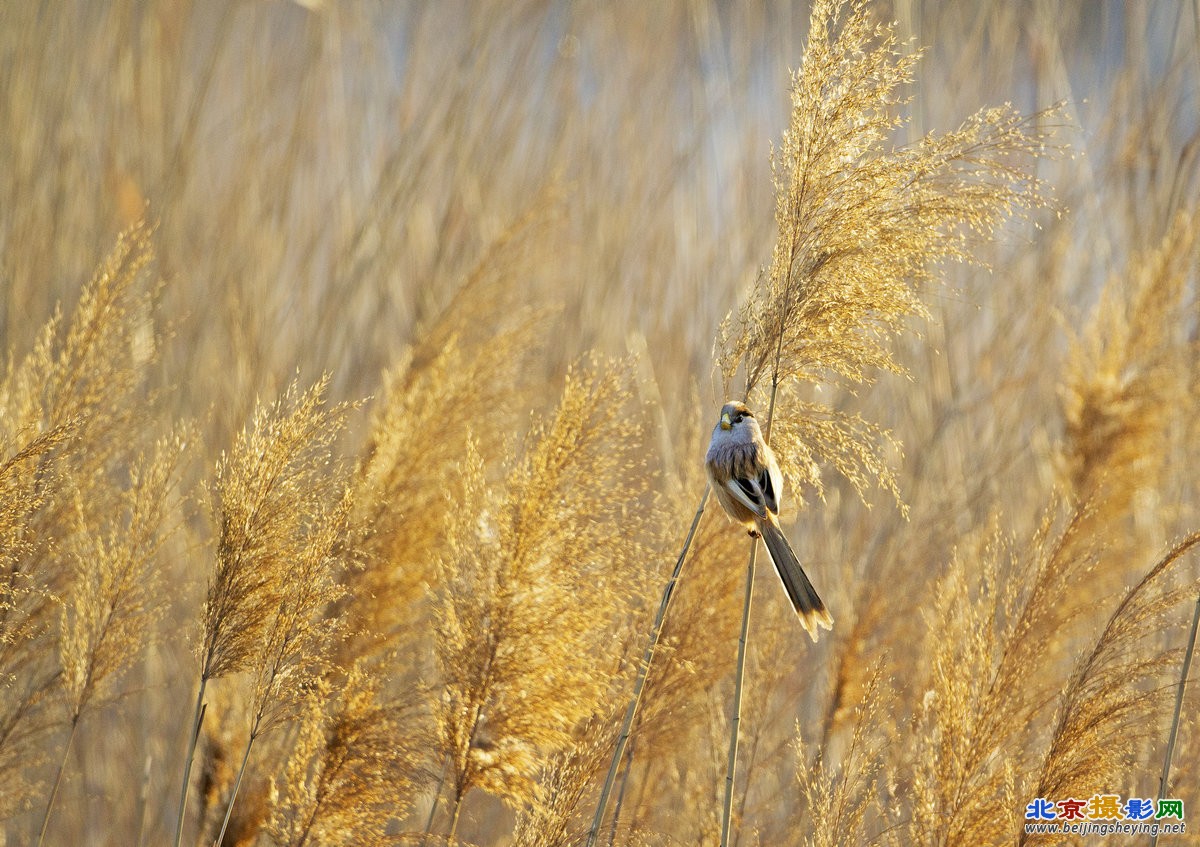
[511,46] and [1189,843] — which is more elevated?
[511,46]

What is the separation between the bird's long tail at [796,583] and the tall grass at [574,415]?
20cm

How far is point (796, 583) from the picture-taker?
1360 mm

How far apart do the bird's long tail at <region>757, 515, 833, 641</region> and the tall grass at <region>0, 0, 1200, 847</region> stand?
0.65 feet

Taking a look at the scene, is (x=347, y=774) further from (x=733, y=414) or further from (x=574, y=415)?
(x=733, y=414)

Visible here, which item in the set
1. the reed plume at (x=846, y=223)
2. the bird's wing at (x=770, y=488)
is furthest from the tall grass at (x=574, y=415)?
the bird's wing at (x=770, y=488)

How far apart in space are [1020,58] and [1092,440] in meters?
1.96

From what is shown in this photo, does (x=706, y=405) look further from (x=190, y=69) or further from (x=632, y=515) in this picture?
(x=190, y=69)

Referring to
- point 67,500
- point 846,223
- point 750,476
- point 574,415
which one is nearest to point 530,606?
point 574,415

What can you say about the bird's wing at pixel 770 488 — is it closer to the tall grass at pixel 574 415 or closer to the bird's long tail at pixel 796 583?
the bird's long tail at pixel 796 583

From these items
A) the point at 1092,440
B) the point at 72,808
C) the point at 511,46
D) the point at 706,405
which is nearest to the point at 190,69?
the point at 511,46

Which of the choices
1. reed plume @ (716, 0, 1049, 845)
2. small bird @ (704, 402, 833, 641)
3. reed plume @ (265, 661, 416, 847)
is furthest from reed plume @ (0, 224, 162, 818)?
reed plume @ (716, 0, 1049, 845)

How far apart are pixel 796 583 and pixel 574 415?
1.44 feet

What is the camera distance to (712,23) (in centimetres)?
366

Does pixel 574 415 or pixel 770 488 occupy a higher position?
pixel 574 415
